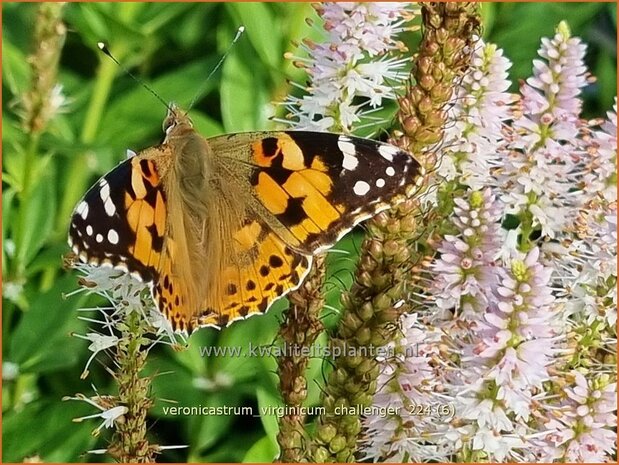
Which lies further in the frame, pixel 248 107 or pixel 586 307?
pixel 248 107

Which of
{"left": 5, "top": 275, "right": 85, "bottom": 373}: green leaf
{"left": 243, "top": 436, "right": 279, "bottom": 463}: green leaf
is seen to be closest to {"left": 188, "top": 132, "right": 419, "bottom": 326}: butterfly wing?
{"left": 243, "top": 436, "right": 279, "bottom": 463}: green leaf

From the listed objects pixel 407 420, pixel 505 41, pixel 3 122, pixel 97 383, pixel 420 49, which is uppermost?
pixel 505 41

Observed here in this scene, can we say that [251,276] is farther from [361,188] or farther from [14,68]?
[14,68]

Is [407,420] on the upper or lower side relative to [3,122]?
lower

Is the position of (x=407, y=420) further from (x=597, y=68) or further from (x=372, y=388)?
(x=597, y=68)

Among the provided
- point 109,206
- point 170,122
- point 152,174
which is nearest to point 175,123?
point 170,122

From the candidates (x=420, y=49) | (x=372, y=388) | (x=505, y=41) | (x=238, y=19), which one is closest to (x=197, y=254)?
(x=372, y=388)
